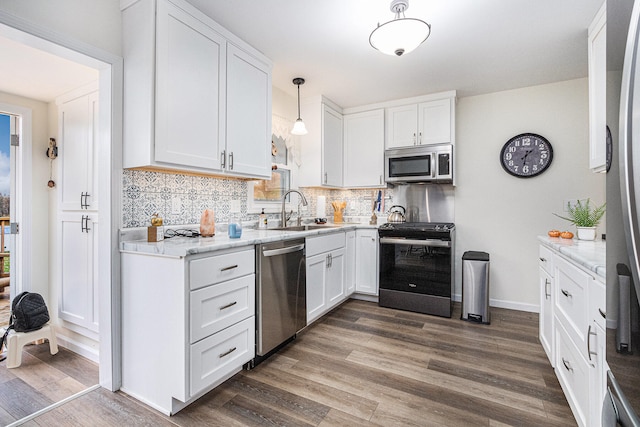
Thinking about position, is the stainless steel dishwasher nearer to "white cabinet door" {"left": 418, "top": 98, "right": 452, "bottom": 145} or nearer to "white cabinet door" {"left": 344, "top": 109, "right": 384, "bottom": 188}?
"white cabinet door" {"left": 344, "top": 109, "right": 384, "bottom": 188}

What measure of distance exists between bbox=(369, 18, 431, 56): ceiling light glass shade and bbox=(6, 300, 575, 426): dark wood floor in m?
2.09

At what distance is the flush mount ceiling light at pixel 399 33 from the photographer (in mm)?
1769

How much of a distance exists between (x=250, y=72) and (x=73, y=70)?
1.26 m

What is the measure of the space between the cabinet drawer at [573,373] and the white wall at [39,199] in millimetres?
3810

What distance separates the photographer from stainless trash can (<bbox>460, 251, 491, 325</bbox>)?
2936mm

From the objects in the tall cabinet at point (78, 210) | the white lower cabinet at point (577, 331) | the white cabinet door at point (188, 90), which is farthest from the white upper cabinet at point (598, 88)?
the tall cabinet at point (78, 210)

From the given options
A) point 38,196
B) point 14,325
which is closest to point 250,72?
point 38,196

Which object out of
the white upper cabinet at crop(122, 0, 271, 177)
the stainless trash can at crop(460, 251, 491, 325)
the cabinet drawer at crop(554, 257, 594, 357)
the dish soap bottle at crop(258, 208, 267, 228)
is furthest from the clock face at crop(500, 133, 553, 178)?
the white upper cabinet at crop(122, 0, 271, 177)

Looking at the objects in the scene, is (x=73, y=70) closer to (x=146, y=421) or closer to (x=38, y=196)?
(x=38, y=196)

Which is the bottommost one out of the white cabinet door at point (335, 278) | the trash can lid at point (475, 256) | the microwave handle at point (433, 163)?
the white cabinet door at point (335, 278)

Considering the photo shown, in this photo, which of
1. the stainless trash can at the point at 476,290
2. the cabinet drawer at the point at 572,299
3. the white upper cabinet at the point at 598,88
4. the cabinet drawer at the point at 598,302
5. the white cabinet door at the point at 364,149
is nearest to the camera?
the cabinet drawer at the point at 598,302

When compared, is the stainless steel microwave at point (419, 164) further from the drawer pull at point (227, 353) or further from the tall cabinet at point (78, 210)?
the tall cabinet at point (78, 210)

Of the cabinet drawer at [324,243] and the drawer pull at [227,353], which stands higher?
the cabinet drawer at [324,243]

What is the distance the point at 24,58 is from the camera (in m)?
2.10
